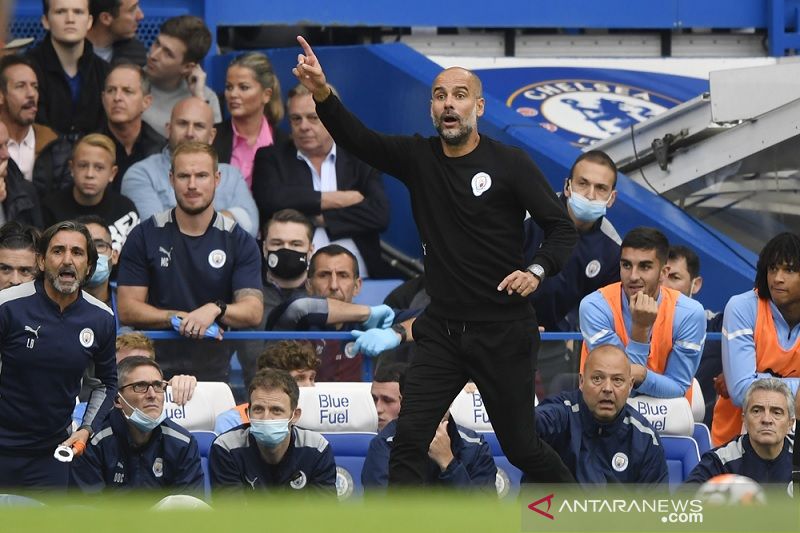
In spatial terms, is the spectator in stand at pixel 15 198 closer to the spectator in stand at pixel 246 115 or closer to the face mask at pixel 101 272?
the face mask at pixel 101 272

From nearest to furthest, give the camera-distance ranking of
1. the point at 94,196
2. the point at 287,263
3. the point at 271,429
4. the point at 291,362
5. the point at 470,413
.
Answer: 1. the point at 271,429
2. the point at 470,413
3. the point at 291,362
4. the point at 287,263
5. the point at 94,196

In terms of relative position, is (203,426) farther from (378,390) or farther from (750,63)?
(750,63)

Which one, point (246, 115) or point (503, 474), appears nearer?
point (503, 474)

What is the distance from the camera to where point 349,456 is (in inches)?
314

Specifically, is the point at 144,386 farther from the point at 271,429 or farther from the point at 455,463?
the point at 455,463

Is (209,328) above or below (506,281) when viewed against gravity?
below

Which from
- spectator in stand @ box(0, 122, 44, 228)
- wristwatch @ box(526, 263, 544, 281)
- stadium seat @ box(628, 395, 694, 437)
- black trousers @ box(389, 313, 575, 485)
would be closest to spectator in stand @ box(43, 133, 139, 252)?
spectator in stand @ box(0, 122, 44, 228)

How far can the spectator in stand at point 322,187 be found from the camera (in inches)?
402

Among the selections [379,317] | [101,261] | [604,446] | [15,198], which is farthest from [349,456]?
[15,198]

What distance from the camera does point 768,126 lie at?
10.2 metres

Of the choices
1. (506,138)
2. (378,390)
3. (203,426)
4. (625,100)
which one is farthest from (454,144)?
(625,100)

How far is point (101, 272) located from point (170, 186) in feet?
4.92

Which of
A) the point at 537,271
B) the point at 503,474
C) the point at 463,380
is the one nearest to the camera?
the point at 537,271

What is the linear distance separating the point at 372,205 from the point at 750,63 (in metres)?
4.21
